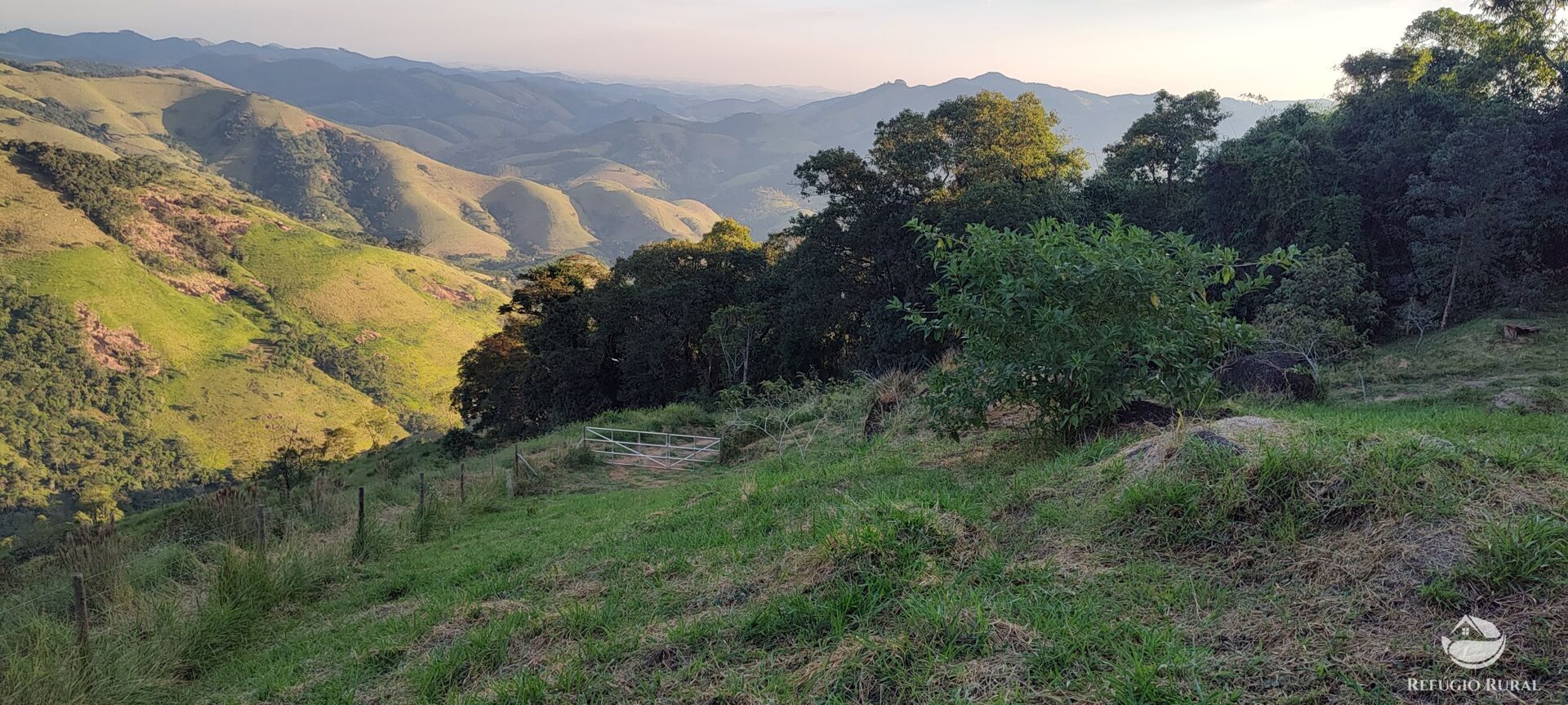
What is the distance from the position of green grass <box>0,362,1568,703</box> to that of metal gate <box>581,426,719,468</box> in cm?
1009

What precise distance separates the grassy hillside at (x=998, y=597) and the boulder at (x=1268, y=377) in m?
4.82

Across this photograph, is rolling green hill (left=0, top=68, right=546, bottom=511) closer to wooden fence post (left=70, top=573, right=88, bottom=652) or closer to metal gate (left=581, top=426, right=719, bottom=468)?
metal gate (left=581, top=426, right=719, bottom=468)

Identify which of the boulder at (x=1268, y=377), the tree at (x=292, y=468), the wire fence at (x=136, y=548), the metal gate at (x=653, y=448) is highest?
the boulder at (x=1268, y=377)

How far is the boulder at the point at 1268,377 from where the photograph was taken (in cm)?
1298

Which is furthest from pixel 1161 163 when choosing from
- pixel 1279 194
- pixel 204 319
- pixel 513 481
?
pixel 204 319

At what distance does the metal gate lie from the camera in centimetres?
1792

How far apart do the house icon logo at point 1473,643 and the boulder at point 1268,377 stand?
10501mm

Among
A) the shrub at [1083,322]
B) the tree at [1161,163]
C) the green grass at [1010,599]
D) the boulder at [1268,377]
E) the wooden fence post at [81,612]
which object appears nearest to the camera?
the green grass at [1010,599]

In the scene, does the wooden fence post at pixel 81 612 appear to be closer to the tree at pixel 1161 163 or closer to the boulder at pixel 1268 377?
the boulder at pixel 1268 377

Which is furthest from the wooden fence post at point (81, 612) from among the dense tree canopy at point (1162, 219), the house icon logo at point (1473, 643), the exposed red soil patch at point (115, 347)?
the exposed red soil patch at point (115, 347)

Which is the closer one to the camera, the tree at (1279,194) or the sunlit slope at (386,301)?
the tree at (1279,194)

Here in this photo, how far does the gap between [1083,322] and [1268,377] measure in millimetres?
8349

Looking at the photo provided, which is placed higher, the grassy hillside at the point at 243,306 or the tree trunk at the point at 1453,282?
the tree trunk at the point at 1453,282

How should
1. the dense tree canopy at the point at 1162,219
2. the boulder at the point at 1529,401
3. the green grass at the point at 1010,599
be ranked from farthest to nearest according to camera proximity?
1. the dense tree canopy at the point at 1162,219
2. the boulder at the point at 1529,401
3. the green grass at the point at 1010,599
